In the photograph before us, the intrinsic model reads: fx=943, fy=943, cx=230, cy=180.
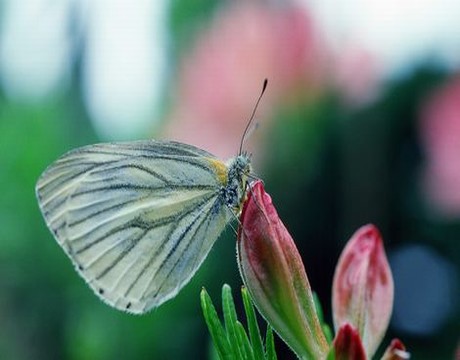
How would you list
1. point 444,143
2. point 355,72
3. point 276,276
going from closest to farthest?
point 276,276 < point 444,143 < point 355,72

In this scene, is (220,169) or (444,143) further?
(444,143)

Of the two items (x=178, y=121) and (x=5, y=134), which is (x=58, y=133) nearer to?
(x=5, y=134)

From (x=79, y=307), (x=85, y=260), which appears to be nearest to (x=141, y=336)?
(x=79, y=307)

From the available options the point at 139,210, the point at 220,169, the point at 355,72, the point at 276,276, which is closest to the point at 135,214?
the point at 139,210

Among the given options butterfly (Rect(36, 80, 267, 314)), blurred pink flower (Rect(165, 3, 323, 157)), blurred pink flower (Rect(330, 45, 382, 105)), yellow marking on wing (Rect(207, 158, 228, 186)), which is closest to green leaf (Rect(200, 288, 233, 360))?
butterfly (Rect(36, 80, 267, 314))

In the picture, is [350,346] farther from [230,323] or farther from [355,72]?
[355,72]

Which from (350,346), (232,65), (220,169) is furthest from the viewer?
(232,65)

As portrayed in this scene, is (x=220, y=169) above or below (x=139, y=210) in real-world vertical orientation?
above
